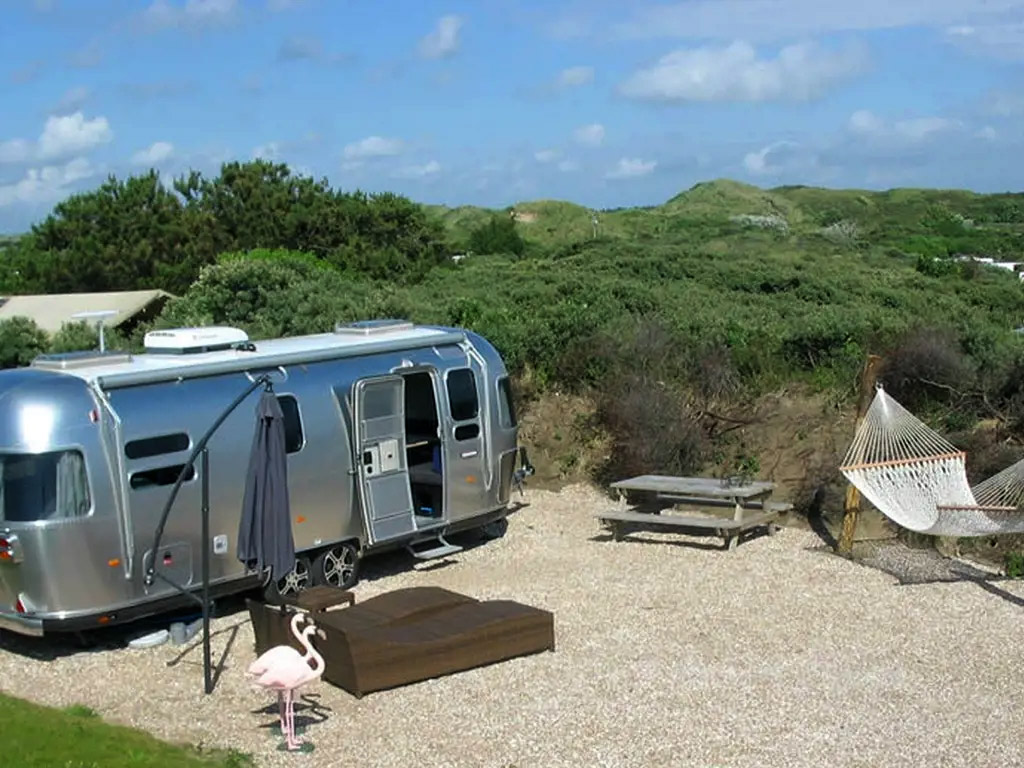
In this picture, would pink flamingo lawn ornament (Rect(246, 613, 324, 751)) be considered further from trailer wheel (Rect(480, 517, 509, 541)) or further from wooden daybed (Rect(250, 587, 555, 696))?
trailer wheel (Rect(480, 517, 509, 541))

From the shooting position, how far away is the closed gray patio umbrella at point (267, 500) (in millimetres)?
9312

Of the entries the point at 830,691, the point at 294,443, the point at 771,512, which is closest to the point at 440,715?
the point at 830,691

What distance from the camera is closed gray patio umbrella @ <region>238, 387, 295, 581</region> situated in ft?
30.6

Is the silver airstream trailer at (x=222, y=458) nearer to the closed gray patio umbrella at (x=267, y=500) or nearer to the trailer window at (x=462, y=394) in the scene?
the trailer window at (x=462, y=394)

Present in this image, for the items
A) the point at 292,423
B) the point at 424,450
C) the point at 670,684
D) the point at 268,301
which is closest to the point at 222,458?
the point at 292,423

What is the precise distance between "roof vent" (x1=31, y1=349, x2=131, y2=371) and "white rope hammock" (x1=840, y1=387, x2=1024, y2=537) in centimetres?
705

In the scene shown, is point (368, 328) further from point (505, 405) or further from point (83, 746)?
point (83, 746)

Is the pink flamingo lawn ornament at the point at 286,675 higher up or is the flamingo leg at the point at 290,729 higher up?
the pink flamingo lawn ornament at the point at 286,675

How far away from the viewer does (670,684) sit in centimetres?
944

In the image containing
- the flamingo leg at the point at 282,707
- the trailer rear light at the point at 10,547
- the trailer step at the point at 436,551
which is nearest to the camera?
the flamingo leg at the point at 282,707

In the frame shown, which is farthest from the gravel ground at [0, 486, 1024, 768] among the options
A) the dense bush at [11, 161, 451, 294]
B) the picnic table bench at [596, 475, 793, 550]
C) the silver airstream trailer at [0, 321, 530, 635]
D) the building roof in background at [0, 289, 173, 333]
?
the dense bush at [11, 161, 451, 294]

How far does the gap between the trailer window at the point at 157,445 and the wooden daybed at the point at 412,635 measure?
4.98ft

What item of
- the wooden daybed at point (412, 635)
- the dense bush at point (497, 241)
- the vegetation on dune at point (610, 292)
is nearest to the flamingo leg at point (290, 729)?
the wooden daybed at point (412, 635)

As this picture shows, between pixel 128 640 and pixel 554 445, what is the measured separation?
8511 mm
